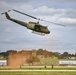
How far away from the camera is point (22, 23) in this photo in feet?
215

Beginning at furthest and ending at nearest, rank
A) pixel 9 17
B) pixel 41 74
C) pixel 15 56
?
pixel 15 56 → pixel 9 17 → pixel 41 74

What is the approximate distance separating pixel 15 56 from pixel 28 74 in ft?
224

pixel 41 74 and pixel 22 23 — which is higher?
pixel 22 23

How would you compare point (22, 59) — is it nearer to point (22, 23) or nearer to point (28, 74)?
point (22, 23)

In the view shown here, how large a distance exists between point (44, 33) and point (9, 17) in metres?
10.2

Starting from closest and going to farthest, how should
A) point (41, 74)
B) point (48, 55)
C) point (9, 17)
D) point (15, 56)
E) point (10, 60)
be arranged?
point (41, 74) < point (9, 17) < point (10, 60) < point (15, 56) < point (48, 55)

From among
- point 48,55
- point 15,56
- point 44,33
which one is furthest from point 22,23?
point 48,55

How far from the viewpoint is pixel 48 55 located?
585ft

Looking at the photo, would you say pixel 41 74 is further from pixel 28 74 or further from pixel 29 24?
pixel 29 24

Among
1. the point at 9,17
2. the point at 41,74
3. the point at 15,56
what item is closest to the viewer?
the point at 41,74

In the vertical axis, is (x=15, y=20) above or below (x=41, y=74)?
above

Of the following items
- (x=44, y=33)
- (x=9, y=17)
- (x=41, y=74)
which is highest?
(x=9, y=17)

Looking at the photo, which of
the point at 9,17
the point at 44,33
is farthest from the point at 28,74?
the point at 9,17

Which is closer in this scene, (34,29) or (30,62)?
(34,29)
